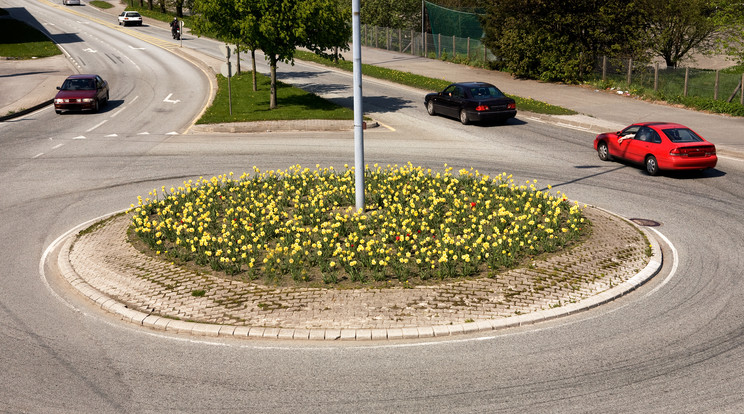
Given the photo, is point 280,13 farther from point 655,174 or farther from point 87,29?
point 87,29

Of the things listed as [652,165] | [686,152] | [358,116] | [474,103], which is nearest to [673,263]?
[358,116]

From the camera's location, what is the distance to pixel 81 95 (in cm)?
3044

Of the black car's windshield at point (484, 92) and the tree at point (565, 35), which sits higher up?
the tree at point (565, 35)

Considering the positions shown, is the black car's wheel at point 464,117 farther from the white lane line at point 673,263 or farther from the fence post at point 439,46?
the fence post at point 439,46

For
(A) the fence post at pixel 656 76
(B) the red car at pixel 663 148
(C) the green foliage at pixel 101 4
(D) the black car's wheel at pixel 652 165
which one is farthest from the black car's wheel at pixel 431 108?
(C) the green foliage at pixel 101 4

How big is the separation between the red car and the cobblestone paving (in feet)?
21.4

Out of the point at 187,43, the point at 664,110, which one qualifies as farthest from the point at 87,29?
the point at 664,110

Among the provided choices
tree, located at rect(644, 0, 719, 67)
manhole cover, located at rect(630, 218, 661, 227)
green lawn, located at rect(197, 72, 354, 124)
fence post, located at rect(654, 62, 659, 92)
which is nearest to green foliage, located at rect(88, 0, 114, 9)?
green lawn, located at rect(197, 72, 354, 124)

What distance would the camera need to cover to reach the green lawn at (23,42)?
164ft

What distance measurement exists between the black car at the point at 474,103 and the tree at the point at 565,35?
11321mm

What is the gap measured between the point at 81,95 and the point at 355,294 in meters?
24.5

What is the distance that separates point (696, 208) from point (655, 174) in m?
3.37

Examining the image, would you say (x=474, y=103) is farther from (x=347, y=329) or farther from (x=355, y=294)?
(x=347, y=329)

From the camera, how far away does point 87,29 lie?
67625 millimetres
